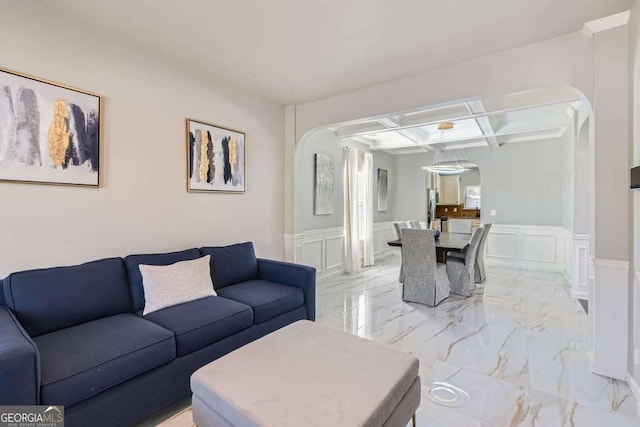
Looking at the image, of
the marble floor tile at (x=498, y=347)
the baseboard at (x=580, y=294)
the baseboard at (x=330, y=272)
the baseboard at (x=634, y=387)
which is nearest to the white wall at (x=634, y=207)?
the baseboard at (x=634, y=387)

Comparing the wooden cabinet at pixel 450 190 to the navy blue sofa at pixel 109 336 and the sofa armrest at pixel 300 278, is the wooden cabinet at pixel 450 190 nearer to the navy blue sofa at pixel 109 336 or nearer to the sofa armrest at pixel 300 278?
the sofa armrest at pixel 300 278

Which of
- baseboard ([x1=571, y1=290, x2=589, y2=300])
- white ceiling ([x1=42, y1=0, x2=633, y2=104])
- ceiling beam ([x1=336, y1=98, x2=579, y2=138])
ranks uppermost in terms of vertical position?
white ceiling ([x1=42, y1=0, x2=633, y2=104])

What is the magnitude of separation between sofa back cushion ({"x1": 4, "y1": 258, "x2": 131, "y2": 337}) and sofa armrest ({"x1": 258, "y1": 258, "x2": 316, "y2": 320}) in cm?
129

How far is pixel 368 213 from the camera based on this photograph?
6137 mm

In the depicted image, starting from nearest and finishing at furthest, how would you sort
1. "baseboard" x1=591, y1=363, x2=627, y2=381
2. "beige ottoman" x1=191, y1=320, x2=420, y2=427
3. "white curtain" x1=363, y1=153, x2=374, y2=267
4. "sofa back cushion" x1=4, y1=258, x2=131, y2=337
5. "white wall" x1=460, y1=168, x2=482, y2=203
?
"beige ottoman" x1=191, y1=320, x2=420, y2=427, "sofa back cushion" x1=4, y1=258, x2=131, y2=337, "baseboard" x1=591, y1=363, x2=627, y2=381, "white curtain" x1=363, y1=153, x2=374, y2=267, "white wall" x1=460, y1=168, x2=482, y2=203

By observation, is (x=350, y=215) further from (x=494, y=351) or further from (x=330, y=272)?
(x=494, y=351)

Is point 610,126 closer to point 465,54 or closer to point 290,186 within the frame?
point 465,54

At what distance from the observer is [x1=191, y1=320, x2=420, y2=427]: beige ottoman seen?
3.87 feet

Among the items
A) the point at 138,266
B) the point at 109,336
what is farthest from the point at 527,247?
the point at 109,336

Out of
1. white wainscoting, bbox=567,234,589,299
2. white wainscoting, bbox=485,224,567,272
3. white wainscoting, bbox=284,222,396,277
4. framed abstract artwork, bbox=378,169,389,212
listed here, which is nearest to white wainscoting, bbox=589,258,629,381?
white wainscoting, bbox=567,234,589,299

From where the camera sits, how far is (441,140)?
5.81 metres

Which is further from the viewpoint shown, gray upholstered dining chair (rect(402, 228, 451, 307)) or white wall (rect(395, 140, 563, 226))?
white wall (rect(395, 140, 563, 226))

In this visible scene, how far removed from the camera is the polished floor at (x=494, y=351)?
5.98 feet

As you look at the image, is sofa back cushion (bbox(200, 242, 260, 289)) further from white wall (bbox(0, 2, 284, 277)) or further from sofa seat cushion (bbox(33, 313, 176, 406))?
sofa seat cushion (bbox(33, 313, 176, 406))
